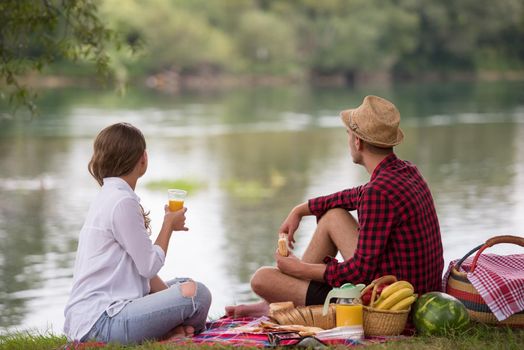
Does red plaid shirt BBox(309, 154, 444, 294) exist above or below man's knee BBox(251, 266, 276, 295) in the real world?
above

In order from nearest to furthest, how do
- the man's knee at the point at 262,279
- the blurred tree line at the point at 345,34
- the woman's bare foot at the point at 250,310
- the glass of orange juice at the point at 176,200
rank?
1. the glass of orange juice at the point at 176,200
2. the man's knee at the point at 262,279
3. the woman's bare foot at the point at 250,310
4. the blurred tree line at the point at 345,34

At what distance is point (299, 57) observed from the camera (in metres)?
80.1

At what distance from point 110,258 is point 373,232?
118 cm

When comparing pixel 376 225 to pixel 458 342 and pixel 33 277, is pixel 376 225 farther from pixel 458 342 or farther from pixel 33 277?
pixel 33 277

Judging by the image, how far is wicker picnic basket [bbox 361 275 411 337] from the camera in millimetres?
4266

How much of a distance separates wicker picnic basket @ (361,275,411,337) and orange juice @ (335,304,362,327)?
0.05m

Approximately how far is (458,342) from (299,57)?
3019 inches

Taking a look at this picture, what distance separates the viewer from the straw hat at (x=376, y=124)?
14.5ft

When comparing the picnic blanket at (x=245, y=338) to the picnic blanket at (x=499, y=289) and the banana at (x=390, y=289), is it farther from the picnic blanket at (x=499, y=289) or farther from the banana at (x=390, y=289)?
the picnic blanket at (x=499, y=289)

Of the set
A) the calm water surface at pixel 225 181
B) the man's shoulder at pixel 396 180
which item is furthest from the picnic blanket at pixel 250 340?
the calm water surface at pixel 225 181

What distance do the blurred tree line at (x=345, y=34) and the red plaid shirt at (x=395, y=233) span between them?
6941cm

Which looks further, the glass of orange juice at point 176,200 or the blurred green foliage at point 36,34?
the blurred green foliage at point 36,34

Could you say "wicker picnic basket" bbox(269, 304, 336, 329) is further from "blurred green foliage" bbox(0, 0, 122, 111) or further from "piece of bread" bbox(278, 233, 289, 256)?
"blurred green foliage" bbox(0, 0, 122, 111)

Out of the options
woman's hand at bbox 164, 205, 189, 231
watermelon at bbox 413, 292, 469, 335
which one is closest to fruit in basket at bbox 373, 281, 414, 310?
watermelon at bbox 413, 292, 469, 335
